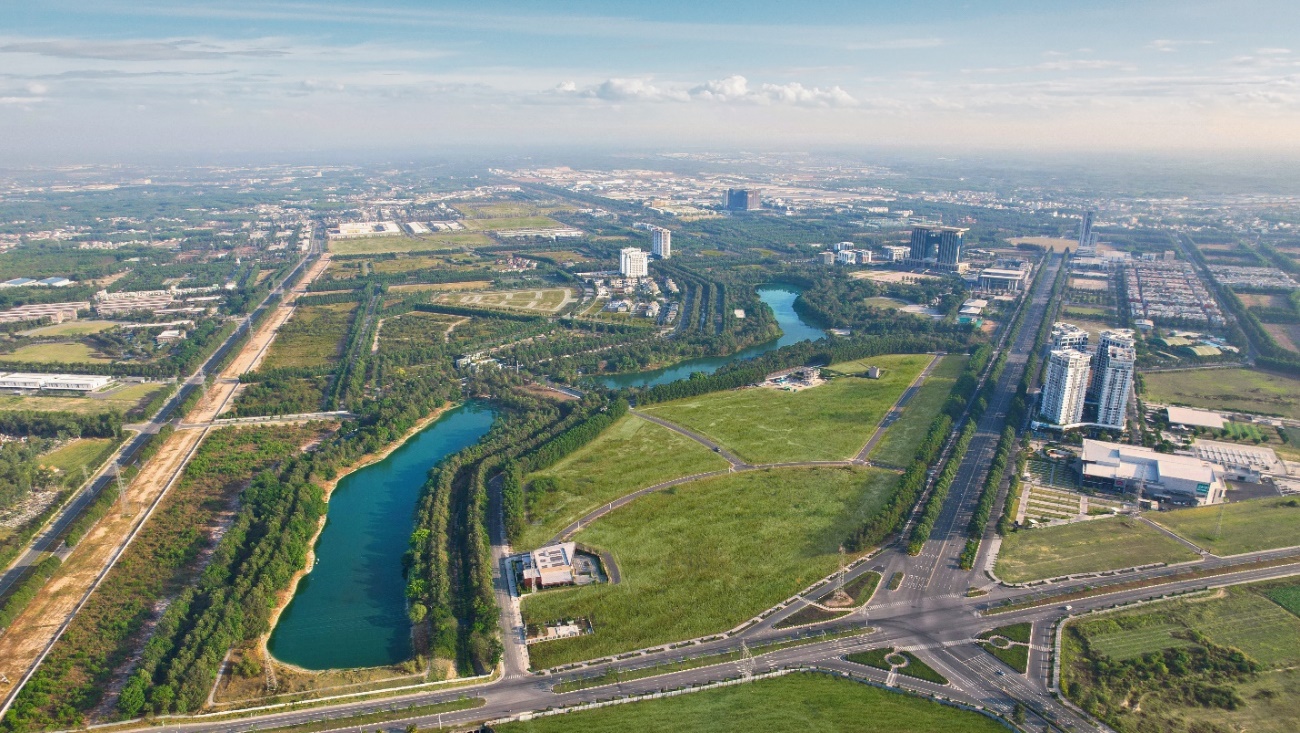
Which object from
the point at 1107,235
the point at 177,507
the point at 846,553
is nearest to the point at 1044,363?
the point at 846,553

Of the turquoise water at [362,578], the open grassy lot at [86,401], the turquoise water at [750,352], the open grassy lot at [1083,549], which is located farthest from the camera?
the turquoise water at [750,352]

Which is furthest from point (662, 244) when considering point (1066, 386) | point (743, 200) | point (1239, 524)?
point (1239, 524)

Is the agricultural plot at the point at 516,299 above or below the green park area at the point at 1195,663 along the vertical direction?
above

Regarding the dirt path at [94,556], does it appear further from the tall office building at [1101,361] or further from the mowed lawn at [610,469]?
the tall office building at [1101,361]

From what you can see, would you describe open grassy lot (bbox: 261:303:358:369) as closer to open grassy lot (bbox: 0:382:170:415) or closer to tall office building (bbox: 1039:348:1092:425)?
open grassy lot (bbox: 0:382:170:415)

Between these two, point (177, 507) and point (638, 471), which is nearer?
point (177, 507)

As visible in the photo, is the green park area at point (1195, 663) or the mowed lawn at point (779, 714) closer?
the mowed lawn at point (779, 714)

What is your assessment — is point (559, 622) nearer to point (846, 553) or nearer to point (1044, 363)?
point (846, 553)

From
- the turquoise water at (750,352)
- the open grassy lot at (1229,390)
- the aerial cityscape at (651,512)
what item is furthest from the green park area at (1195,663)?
the turquoise water at (750,352)
